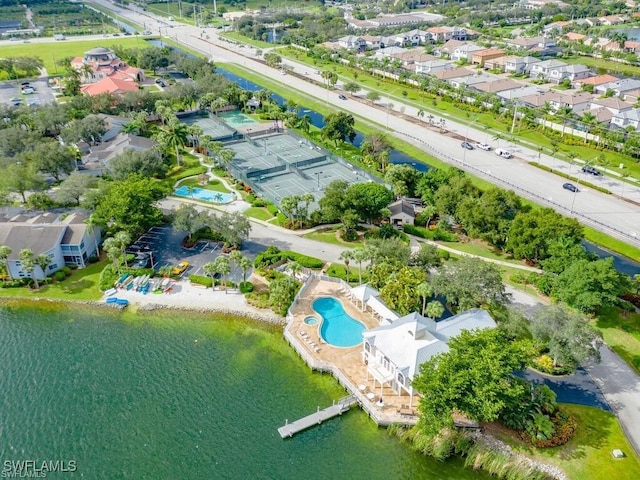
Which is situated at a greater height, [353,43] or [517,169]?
[353,43]

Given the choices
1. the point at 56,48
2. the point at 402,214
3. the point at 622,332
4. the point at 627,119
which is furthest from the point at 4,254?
the point at 56,48

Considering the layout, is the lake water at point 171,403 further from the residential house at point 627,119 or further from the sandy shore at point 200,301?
the residential house at point 627,119

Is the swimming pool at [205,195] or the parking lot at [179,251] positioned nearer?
the parking lot at [179,251]

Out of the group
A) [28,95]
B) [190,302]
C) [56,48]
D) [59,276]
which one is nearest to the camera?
[190,302]

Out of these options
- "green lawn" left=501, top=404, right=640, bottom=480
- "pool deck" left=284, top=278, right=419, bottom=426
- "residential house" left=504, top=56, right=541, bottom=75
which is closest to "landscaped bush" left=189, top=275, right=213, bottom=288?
"pool deck" left=284, top=278, right=419, bottom=426

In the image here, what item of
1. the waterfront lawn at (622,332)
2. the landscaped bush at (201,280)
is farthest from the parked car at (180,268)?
the waterfront lawn at (622,332)

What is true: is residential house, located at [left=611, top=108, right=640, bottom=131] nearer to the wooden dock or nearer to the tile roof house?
the wooden dock

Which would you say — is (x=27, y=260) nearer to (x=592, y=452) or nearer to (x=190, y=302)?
(x=190, y=302)
